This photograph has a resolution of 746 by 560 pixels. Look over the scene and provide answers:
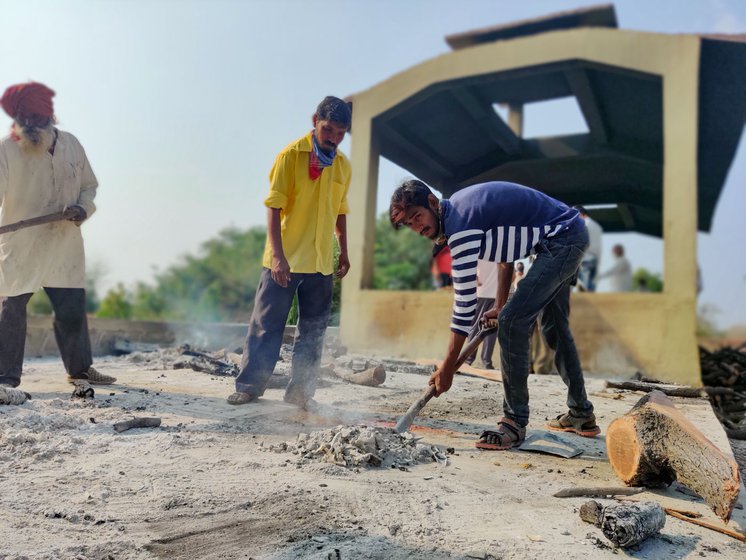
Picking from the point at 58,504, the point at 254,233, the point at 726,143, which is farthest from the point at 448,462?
the point at 254,233

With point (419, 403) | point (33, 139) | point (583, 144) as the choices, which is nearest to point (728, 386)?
point (583, 144)

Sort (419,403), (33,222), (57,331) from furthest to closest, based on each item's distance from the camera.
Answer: (57,331), (33,222), (419,403)

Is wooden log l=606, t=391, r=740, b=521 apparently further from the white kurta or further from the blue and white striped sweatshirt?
the white kurta

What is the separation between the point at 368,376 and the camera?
18.0 feet

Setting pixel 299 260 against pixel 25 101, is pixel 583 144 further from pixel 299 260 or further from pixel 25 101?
pixel 25 101

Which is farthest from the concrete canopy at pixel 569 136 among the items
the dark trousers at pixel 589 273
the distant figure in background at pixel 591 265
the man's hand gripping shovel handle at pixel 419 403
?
the man's hand gripping shovel handle at pixel 419 403

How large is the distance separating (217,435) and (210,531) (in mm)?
1232

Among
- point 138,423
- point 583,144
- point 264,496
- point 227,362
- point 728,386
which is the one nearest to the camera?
point 264,496

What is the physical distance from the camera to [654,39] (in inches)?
295

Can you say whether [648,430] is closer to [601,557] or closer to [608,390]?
[601,557]

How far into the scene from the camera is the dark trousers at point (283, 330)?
13.6 ft

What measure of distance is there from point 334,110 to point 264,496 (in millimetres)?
2539

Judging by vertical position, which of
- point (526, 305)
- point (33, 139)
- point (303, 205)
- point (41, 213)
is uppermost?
point (33, 139)

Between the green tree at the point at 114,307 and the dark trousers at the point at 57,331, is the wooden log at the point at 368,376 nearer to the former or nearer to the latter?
the dark trousers at the point at 57,331
